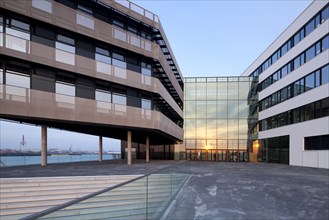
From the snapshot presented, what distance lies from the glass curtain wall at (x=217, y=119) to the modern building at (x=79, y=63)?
18851 millimetres

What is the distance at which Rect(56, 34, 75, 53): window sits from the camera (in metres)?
19.5

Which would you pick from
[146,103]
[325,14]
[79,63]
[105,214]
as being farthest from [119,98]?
[325,14]

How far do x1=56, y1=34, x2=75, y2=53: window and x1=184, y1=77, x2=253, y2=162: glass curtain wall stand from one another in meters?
27.3

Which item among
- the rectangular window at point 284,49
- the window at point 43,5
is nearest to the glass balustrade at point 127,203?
the window at point 43,5

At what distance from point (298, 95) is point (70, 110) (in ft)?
92.4

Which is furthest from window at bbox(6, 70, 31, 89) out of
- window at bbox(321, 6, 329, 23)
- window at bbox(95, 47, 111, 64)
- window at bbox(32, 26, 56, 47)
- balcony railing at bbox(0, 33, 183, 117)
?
window at bbox(321, 6, 329, 23)

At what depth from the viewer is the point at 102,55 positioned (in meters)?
22.0

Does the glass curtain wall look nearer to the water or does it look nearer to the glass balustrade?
the water

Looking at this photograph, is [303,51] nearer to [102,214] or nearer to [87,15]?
[87,15]

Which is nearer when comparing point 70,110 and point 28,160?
point 70,110

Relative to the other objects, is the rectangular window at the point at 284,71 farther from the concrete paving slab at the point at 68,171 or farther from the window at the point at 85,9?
the window at the point at 85,9

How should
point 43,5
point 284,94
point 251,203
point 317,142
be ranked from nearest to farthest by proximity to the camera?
point 251,203 → point 43,5 → point 317,142 → point 284,94

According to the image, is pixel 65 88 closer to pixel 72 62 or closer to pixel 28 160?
pixel 72 62

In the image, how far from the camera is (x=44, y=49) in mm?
18188
